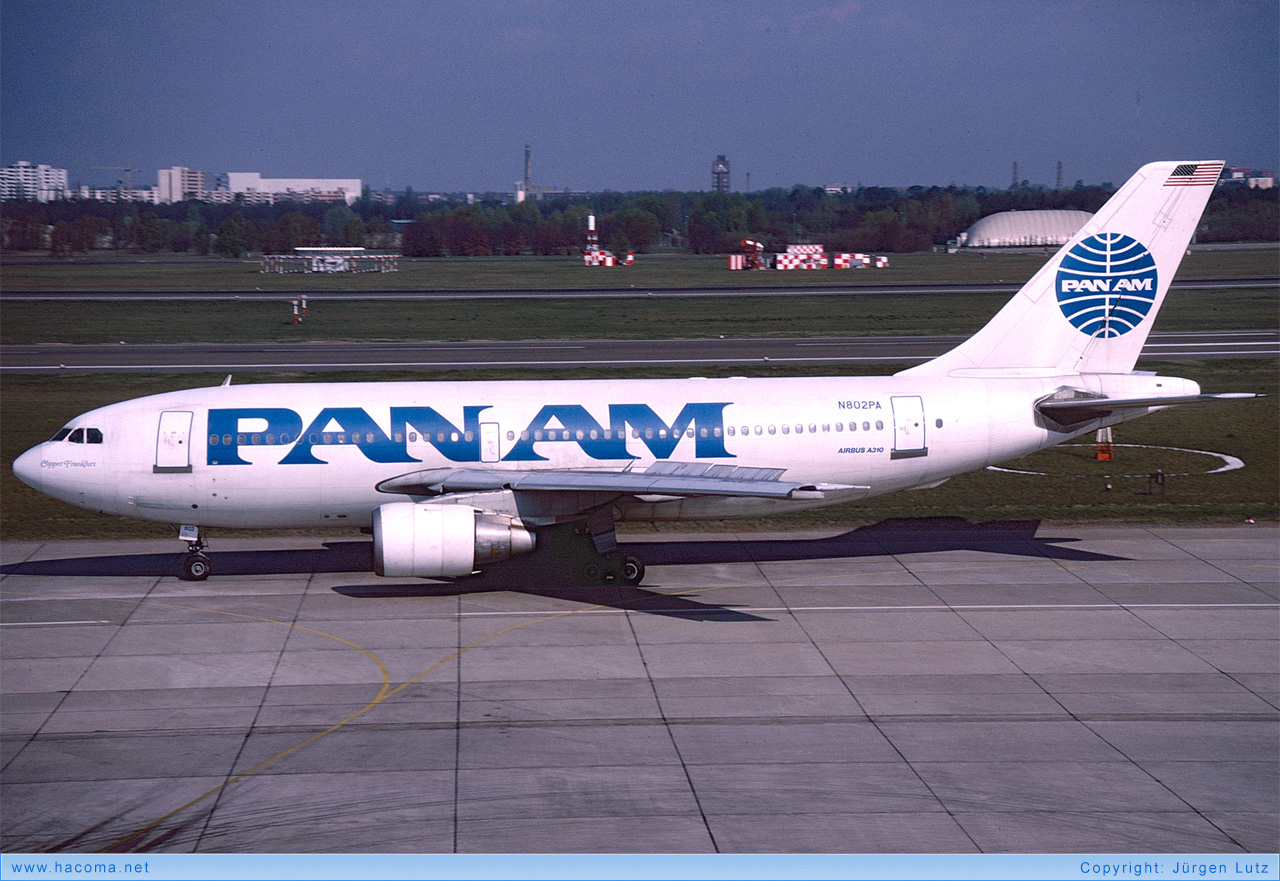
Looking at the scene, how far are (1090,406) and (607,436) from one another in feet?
38.8

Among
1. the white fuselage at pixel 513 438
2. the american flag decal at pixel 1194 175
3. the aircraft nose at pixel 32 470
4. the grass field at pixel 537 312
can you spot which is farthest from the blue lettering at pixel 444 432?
the grass field at pixel 537 312

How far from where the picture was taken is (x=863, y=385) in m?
29.5

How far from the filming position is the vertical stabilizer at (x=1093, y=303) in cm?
3017

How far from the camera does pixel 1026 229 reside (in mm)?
183875

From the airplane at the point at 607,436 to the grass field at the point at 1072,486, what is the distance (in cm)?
566

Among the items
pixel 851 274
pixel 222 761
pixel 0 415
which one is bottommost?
pixel 222 761

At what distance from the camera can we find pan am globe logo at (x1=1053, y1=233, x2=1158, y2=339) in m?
30.2

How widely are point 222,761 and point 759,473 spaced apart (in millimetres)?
13935

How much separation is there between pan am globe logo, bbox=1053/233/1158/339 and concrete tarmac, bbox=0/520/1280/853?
6.11 meters

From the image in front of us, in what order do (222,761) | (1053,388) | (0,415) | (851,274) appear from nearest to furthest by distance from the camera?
(222,761) < (1053,388) < (0,415) < (851,274)

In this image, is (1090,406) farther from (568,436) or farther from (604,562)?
(568,436)

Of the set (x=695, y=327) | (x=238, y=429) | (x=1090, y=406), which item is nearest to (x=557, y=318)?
(x=695, y=327)

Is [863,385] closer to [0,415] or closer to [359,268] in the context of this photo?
[0,415]

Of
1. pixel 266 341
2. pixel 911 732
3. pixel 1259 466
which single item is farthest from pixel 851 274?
pixel 911 732
